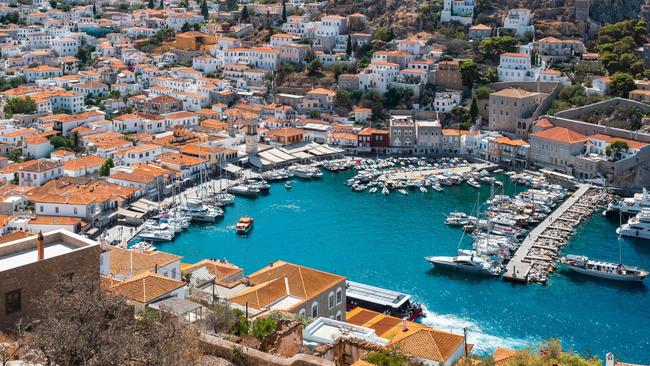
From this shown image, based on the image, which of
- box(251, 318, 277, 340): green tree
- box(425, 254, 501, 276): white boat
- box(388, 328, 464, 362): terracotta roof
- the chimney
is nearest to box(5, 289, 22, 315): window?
the chimney

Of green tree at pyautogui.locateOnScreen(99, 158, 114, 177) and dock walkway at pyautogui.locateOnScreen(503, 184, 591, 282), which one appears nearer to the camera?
dock walkway at pyautogui.locateOnScreen(503, 184, 591, 282)

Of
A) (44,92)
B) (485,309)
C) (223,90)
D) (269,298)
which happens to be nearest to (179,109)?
(223,90)

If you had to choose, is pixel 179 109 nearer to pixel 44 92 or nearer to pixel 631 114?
pixel 44 92

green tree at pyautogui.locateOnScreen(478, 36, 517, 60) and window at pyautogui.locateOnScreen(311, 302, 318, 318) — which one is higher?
green tree at pyautogui.locateOnScreen(478, 36, 517, 60)

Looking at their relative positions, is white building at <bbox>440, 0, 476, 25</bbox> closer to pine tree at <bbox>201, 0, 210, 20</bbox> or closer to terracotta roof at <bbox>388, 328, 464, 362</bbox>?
pine tree at <bbox>201, 0, 210, 20</bbox>

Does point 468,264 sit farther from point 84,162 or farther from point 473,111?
point 473,111

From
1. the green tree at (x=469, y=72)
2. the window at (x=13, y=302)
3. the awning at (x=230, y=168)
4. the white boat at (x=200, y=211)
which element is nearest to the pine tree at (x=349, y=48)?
the green tree at (x=469, y=72)
